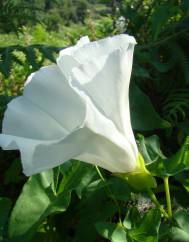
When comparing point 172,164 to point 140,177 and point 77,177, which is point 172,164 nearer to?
point 140,177

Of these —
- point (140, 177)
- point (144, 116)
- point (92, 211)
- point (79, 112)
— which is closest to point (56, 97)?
point (79, 112)

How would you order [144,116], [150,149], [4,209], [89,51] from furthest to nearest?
[144,116], [150,149], [4,209], [89,51]

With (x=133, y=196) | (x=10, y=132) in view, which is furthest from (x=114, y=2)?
(x=10, y=132)

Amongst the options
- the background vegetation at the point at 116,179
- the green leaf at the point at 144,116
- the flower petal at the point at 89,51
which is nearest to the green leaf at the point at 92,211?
the background vegetation at the point at 116,179

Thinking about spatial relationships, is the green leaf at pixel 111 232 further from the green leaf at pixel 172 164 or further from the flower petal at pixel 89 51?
the flower petal at pixel 89 51

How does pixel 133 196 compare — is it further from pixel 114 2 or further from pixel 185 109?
pixel 114 2
